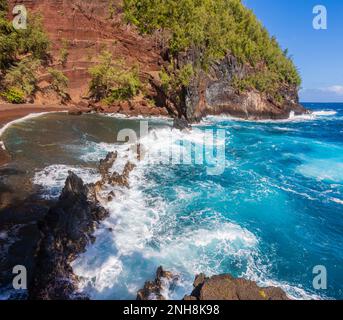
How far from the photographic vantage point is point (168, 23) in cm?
5531

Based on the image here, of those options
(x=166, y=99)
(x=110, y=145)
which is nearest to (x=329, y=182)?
(x=110, y=145)

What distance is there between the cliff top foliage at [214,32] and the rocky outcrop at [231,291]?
1977 inches

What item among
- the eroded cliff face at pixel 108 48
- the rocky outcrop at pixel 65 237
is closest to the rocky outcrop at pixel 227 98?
the eroded cliff face at pixel 108 48

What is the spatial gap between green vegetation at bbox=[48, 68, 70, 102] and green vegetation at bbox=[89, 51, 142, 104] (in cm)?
442

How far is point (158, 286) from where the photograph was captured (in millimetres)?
9430

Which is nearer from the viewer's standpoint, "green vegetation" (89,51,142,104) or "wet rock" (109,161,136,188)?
"wet rock" (109,161,136,188)

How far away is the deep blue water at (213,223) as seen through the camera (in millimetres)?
11008

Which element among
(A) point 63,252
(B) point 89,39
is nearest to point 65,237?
(A) point 63,252

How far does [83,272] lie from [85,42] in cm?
4920

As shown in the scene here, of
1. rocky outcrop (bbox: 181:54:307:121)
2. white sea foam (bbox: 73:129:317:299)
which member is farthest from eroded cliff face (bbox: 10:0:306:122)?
white sea foam (bbox: 73:129:317:299)

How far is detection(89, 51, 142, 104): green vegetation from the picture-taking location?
46.4 m

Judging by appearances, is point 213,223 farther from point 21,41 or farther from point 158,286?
point 21,41

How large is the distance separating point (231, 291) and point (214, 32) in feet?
201

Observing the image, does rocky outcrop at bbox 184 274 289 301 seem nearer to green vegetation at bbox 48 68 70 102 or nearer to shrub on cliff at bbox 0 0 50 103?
shrub on cliff at bbox 0 0 50 103
